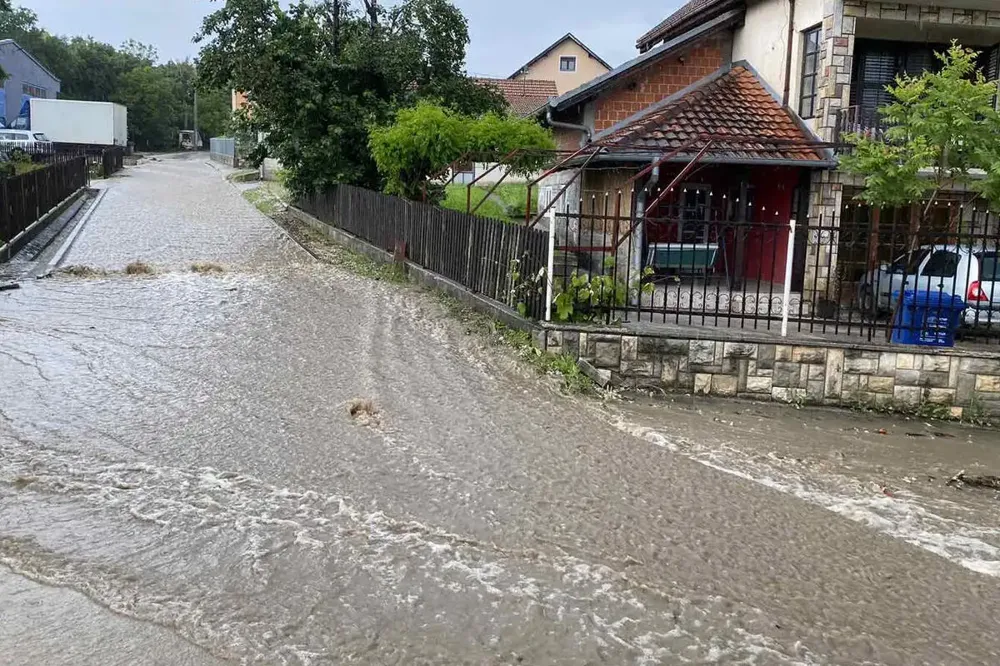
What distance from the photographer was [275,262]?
17.8m

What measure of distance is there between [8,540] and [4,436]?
6.85 ft

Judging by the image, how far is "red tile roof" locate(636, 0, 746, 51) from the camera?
18.0 meters

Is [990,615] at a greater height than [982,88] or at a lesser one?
lesser

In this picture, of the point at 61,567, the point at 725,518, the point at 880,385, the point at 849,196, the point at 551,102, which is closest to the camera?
the point at 61,567

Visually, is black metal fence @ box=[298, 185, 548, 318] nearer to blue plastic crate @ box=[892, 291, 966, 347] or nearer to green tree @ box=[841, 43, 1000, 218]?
green tree @ box=[841, 43, 1000, 218]

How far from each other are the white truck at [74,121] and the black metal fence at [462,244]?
133ft

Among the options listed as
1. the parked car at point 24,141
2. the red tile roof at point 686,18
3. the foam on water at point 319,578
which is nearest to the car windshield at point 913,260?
the foam on water at point 319,578

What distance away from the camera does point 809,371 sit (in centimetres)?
980

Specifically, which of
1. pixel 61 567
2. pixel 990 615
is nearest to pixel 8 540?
pixel 61 567

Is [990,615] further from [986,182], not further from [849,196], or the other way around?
[849,196]

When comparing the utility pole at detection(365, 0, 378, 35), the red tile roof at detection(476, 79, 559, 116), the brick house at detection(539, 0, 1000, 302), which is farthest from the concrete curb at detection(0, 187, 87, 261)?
the red tile roof at detection(476, 79, 559, 116)

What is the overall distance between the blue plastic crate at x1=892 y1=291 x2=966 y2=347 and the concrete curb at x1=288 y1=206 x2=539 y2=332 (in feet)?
13.4

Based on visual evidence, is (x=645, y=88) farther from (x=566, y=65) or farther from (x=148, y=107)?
(x=148, y=107)

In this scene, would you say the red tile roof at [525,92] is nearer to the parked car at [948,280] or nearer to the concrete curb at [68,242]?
the concrete curb at [68,242]
